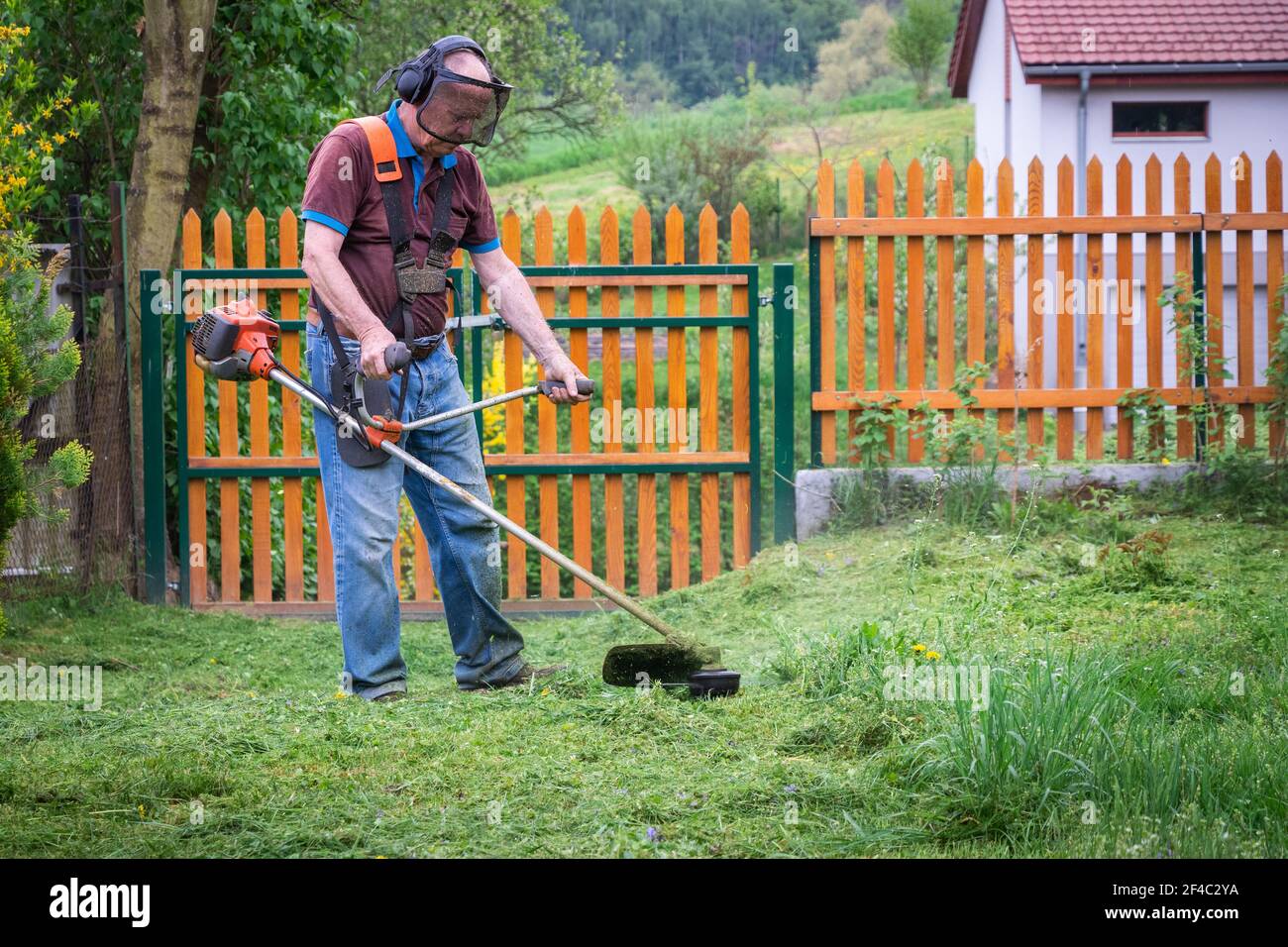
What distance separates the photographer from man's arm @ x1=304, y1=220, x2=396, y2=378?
441cm

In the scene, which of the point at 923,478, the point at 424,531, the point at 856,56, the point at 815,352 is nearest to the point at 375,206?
the point at 424,531

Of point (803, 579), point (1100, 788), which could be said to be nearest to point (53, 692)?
point (803, 579)

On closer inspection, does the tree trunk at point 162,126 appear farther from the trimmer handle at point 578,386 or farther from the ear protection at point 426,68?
the trimmer handle at point 578,386

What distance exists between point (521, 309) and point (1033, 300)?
10.9 feet

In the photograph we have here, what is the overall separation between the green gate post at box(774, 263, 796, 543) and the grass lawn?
1.28 m

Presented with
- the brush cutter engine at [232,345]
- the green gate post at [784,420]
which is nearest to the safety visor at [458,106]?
the brush cutter engine at [232,345]

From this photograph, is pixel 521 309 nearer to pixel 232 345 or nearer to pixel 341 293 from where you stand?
pixel 341 293

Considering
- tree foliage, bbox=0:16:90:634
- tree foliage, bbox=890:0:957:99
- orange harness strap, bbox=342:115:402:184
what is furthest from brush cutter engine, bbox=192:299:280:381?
tree foliage, bbox=890:0:957:99

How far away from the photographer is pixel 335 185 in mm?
4512

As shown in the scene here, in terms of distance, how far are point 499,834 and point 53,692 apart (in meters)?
2.67

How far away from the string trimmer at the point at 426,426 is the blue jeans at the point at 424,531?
0.30 ft

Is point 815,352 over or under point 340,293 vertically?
under

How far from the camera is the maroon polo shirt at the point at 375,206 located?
453 cm
